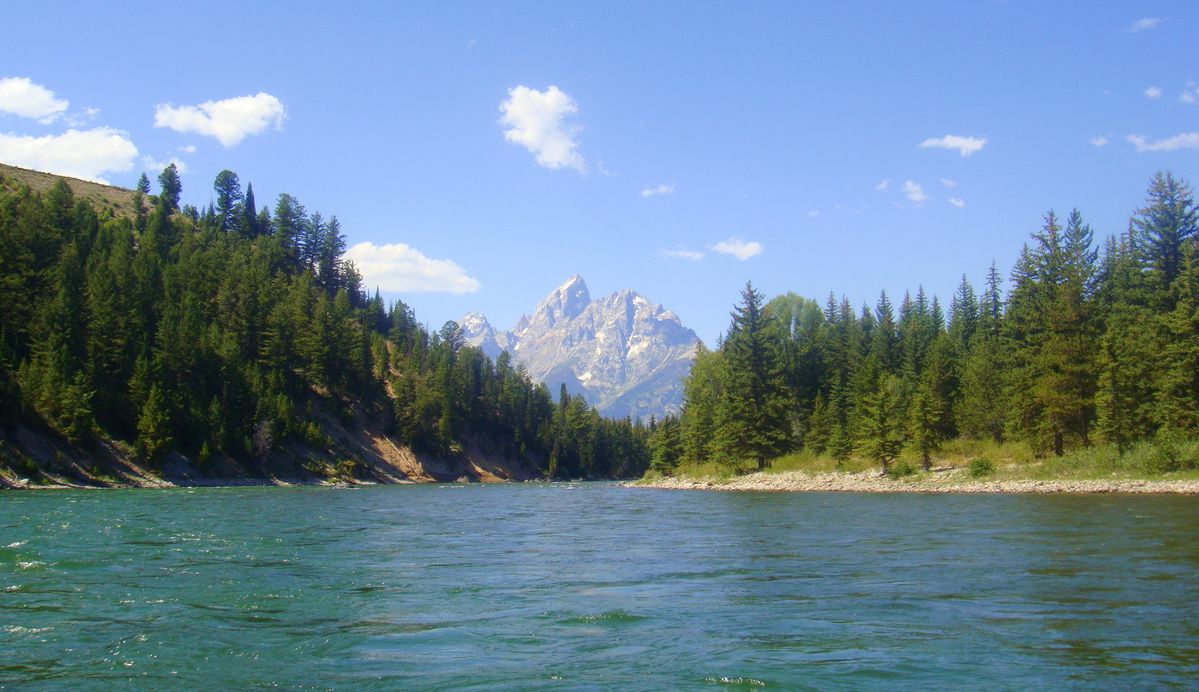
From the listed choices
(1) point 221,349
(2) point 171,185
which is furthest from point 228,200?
(1) point 221,349

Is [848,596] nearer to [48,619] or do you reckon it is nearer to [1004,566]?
[1004,566]

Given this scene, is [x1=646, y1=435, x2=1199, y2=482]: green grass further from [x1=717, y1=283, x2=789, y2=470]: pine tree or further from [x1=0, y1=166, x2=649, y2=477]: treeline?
[x1=0, y1=166, x2=649, y2=477]: treeline

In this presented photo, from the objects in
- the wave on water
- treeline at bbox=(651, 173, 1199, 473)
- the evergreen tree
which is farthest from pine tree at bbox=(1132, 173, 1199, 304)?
the evergreen tree

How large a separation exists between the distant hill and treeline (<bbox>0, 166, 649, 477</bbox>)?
388 cm

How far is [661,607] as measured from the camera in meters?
15.2

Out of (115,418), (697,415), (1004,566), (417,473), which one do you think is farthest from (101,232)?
(1004,566)

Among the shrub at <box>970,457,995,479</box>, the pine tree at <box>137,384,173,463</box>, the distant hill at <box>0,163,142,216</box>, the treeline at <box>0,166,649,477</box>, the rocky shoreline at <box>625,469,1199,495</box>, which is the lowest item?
the rocky shoreline at <box>625,469,1199,495</box>

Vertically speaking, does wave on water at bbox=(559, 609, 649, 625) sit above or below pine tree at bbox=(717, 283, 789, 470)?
below

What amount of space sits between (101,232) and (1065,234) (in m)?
124

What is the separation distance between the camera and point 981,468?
5853 cm

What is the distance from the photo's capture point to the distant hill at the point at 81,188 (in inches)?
5798

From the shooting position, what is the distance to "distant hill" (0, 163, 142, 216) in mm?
147262

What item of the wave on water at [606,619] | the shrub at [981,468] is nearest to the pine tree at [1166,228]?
the shrub at [981,468]

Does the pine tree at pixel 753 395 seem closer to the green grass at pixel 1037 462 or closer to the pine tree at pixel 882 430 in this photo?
the green grass at pixel 1037 462
